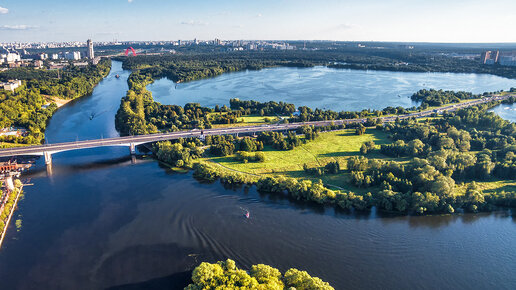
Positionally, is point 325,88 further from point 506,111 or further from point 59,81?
point 59,81

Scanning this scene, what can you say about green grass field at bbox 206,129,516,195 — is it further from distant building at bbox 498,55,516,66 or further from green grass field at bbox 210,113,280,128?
distant building at bbox 498,55,516,66

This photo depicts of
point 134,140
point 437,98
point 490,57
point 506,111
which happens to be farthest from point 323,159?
point 490,57

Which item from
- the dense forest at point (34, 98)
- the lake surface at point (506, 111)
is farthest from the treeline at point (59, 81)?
the lake surface at point (506, 111)

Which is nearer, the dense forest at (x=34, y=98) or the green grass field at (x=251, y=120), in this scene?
the dense forest at (x=34, y=98)

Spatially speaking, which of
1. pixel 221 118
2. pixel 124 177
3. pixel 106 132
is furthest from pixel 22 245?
pixel 221 118

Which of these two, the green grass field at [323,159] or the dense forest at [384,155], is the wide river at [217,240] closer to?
the dense forest at [384,155]

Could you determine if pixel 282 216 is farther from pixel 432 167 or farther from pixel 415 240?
pixel 432 167
